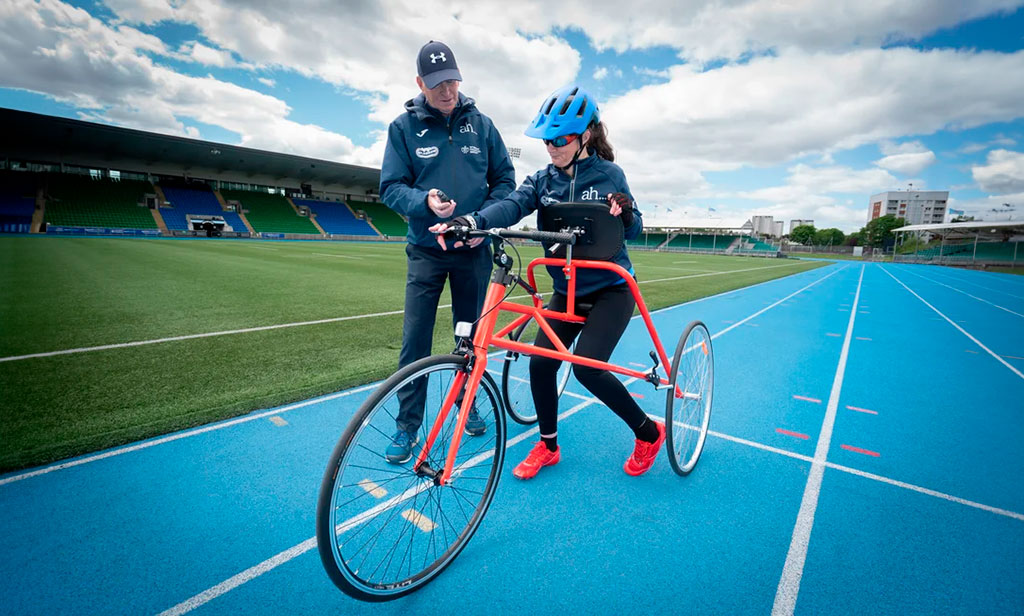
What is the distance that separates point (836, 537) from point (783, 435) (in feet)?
4.27

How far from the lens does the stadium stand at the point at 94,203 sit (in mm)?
32625

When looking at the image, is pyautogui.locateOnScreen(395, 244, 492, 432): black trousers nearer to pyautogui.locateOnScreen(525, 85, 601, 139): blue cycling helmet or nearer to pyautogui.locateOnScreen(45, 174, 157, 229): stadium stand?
pyautogui.locateOnScreen(525, 85, 601, 139): blue cycling helmet

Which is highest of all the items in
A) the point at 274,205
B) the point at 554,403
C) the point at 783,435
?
the point at 274,205

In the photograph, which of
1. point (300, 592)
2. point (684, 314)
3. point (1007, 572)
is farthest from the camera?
point (684, 314)

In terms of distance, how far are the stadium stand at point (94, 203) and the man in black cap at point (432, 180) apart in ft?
140

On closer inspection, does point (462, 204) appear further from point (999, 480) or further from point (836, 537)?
point (999, 480)

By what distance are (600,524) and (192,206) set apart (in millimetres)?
49928

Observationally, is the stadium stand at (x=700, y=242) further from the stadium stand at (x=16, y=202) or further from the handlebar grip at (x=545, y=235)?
the stadium stand at (x=16, y=202)

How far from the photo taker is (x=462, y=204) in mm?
2689

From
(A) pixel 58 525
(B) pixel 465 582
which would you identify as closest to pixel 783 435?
(B) pixel 465 582

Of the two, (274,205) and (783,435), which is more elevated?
(274,205)

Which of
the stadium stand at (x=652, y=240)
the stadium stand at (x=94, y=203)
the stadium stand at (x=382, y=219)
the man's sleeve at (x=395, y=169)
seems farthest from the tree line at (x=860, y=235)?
the stadium stand at (x=94, y=203)

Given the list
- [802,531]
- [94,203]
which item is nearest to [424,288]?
[802,531]

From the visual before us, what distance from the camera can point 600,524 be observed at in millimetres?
2260
